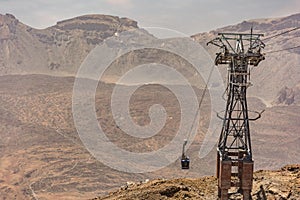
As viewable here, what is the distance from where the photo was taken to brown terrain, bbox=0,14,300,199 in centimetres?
2134

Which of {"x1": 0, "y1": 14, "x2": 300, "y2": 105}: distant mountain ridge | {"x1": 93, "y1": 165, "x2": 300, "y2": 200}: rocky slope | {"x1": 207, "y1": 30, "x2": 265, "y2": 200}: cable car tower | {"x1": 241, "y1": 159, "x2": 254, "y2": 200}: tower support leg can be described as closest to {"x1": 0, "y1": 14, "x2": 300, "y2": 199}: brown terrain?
{"x1": 93, "y1": 165, "x2": 300, "y2": 200}: rocky slope

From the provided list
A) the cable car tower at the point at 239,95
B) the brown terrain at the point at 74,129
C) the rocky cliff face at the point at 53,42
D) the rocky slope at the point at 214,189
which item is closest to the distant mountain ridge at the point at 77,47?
the rocky cliff face at the point at 53,42

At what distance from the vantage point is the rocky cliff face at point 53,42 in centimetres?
14775

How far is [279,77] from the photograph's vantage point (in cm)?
13350

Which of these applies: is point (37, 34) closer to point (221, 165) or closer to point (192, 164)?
point (192, 164)

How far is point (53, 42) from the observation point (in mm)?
161625

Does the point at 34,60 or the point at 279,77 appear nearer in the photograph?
the point at 279,77

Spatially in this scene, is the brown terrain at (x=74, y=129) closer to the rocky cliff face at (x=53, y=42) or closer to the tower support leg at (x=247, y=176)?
the rocky cliff face at (x=53, y=42)

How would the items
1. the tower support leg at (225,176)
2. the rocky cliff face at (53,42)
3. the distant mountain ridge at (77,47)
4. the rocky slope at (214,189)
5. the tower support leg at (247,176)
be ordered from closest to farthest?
the tower support leg at (247,176), the tower support leg at (225,176), the rocky slope at (214,189), the distant mountain ridge at (77,47), the rocky cliff face at (53,42)

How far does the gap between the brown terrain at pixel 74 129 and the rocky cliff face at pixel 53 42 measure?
1.19ft

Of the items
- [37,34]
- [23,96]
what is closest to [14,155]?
[23,96]

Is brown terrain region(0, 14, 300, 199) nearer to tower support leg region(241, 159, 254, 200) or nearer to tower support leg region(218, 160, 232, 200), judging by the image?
tower support leg region(241, 159, 254, 200)

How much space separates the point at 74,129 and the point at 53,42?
87812mm

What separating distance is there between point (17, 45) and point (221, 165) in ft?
499
